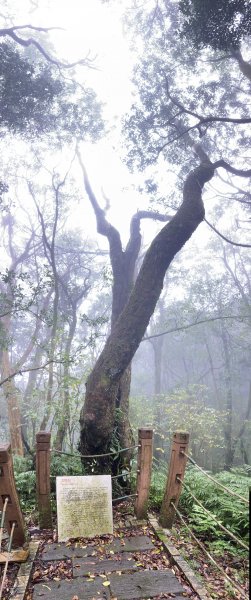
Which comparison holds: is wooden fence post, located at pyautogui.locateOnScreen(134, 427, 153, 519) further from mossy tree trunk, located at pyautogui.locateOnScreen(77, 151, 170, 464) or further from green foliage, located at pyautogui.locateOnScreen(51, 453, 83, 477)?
mossy tree trunk, located at pyautogui.locateOnScreen(77, 151, 170, 464)

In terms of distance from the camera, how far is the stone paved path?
345 centimetres

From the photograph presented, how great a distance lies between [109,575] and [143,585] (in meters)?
0.40

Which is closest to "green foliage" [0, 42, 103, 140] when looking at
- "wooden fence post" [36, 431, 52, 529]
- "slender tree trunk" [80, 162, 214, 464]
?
"slender tree trunk" [80, 162, 214, 464]

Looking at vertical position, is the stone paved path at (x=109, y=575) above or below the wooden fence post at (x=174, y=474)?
below

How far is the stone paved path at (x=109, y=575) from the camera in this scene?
3447 millimetres

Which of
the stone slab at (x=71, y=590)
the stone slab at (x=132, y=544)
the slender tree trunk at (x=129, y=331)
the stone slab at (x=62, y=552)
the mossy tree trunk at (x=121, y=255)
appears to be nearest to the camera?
the stone slab at (x=71, y=590)

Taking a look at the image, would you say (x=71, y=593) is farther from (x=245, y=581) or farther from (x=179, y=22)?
(x=179, y=22)

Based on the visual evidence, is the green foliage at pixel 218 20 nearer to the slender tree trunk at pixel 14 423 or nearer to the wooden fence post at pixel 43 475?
the wooden fence post at pixel 43 475

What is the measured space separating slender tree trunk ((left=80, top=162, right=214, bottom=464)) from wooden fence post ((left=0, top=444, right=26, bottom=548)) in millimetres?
1871

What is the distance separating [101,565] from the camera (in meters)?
3.95

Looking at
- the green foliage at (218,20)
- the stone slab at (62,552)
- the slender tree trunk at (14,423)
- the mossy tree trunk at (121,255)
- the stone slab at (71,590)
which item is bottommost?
the stone slab at (71,590)

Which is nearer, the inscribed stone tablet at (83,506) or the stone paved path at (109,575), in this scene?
the stone paved path at (109,575)

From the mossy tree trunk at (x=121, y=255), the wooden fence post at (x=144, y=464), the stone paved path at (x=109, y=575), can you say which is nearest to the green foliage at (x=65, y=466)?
the wooden fence post at (x=144, y=464)

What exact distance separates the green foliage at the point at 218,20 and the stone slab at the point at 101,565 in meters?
7.57
